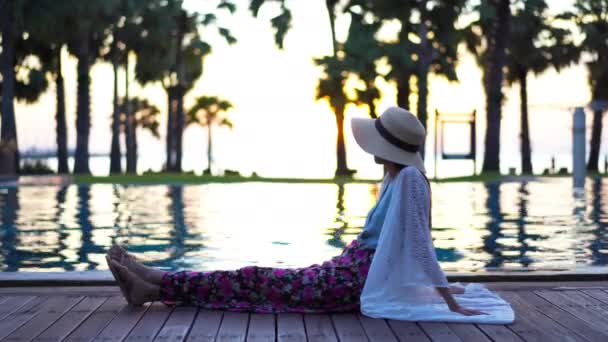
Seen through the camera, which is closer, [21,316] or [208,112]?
[21,316]

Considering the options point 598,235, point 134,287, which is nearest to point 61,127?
point 598,235

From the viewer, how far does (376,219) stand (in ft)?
20.5

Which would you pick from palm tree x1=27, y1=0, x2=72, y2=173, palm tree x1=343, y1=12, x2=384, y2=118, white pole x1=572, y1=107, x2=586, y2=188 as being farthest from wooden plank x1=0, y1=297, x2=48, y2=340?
palm tree x1=343, y1=12, x2=384, y2=118

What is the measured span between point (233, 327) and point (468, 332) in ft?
4.50

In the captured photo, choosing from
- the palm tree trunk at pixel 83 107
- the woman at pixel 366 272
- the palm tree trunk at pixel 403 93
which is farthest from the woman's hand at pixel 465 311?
the palm tree trunk at pixel 83 107

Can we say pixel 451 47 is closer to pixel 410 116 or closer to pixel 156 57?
pixel 156 57

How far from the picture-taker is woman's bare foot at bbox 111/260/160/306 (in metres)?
6.16

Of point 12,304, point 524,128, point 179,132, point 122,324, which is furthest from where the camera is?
point 524,128

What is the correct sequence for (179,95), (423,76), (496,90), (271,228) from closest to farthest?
1. (271,228)
2. (423,76)
3. (496,90)
4. (179,95)

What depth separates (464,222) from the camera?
50.4ft

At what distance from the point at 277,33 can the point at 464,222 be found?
88.5 feet

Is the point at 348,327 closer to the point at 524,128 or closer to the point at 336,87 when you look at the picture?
the point at 336,87

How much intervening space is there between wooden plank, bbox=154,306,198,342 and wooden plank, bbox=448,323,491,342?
5.11 feet

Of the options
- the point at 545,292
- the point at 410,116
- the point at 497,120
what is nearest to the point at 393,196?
the point at 410,116
